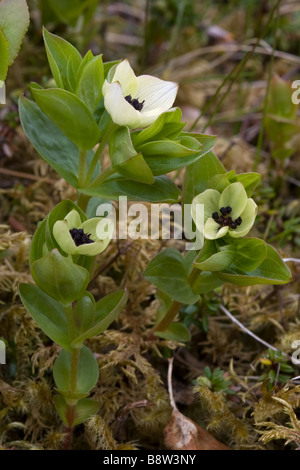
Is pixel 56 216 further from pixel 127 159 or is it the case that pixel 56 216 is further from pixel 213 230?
pixel 213 230

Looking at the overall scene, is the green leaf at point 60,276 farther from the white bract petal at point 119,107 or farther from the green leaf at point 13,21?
the green leaf at point 13,21

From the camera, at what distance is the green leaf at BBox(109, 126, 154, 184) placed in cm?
94

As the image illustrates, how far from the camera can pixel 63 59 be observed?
1.07m

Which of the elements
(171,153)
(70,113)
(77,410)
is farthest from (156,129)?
(77,410)

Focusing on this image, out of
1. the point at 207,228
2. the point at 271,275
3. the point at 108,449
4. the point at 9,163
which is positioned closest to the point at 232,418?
the point at 108,449

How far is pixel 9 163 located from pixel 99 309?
39.0 inches

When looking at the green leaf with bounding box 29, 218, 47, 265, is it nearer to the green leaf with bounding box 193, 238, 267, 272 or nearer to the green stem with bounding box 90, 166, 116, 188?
the green stem with bounding box 90, 166, 116, 188

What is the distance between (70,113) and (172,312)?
0.52 metres

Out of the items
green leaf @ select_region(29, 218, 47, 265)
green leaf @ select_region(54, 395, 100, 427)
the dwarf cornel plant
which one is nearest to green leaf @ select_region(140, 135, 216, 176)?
the dwarf cornel plant

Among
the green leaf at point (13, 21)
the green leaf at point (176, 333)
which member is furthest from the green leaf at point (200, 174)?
the green leaf at point (13, 21)

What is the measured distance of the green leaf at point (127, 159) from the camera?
0.94 m

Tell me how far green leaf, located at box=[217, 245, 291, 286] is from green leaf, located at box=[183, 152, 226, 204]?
176mm

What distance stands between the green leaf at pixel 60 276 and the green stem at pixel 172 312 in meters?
0.29

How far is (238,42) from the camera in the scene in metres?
2.67
